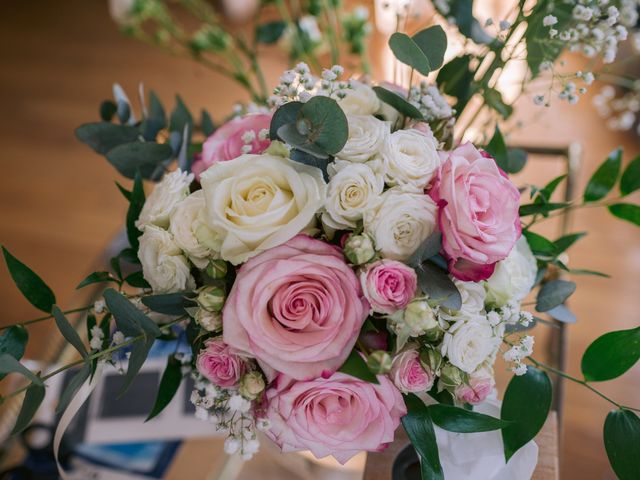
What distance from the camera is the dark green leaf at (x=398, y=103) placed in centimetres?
61

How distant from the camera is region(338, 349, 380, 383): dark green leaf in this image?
0.52m

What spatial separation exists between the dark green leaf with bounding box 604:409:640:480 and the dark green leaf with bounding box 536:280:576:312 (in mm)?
122

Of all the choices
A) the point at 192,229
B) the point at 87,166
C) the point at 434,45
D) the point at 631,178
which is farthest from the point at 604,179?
the point at 87,166

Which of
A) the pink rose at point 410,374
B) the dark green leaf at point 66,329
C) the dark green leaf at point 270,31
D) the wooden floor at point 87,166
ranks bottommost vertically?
the wooden floor at point 87,166

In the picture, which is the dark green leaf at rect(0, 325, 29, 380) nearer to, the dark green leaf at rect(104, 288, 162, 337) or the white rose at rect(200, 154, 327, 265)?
the dark green leaf at rect(104, 288, 162, 337)

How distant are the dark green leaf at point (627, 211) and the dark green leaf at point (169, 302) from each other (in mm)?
523

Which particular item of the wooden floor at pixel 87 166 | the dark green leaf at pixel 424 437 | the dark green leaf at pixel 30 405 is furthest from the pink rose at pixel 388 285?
the wooden floor at pixel 87 166

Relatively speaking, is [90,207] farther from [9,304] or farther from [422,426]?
[422,426]

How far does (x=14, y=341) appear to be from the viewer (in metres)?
0.65

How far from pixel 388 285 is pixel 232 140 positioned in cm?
26

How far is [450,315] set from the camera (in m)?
0.55

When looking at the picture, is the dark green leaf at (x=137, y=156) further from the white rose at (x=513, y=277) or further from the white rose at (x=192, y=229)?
the white rose at (x=513, y=277)

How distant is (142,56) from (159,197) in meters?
2.51

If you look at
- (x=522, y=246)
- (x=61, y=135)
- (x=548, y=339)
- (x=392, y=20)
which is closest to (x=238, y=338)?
(x=522, y=246)
